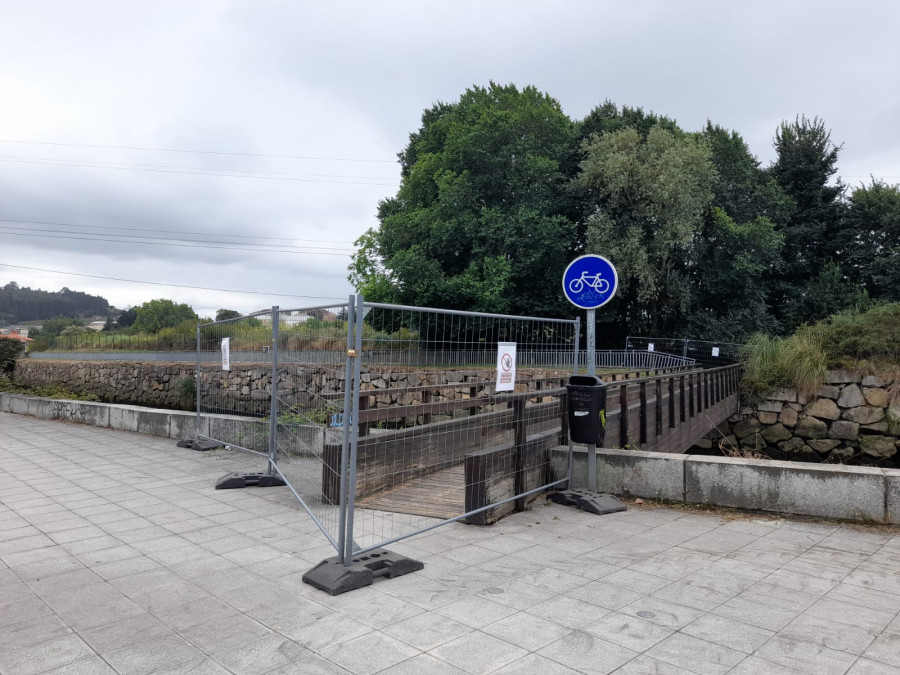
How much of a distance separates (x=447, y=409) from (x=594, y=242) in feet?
86.4

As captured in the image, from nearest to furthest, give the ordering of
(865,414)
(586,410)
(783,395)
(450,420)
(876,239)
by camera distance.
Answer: (450,420), (586,410), (865,414), (783,395), (876,239)

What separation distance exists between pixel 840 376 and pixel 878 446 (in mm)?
2600

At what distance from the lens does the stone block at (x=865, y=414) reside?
20531mm

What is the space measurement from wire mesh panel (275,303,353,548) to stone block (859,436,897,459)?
2117cm

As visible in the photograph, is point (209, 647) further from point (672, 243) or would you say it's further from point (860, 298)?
point (860, 298)

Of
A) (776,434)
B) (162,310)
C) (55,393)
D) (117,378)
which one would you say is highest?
(162,310)

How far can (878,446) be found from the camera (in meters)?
20.6

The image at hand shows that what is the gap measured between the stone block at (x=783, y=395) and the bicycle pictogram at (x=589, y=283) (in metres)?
18.3

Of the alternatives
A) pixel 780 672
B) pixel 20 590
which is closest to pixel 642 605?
pixel 780 672

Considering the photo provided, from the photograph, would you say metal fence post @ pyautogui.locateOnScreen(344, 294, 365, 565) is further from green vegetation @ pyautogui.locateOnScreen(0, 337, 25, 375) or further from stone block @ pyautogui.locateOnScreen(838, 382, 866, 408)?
green vegetation @ pyautogui.locateOnScreen(0, 337, 25, 375)

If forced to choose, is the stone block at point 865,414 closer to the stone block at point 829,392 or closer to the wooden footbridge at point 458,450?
the stone block at point 829,392

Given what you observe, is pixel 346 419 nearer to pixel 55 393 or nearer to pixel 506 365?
pixel 506 365

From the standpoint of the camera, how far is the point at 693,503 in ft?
21.2

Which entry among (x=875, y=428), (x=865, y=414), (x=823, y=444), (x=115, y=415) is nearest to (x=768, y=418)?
(x=823, y=444)
